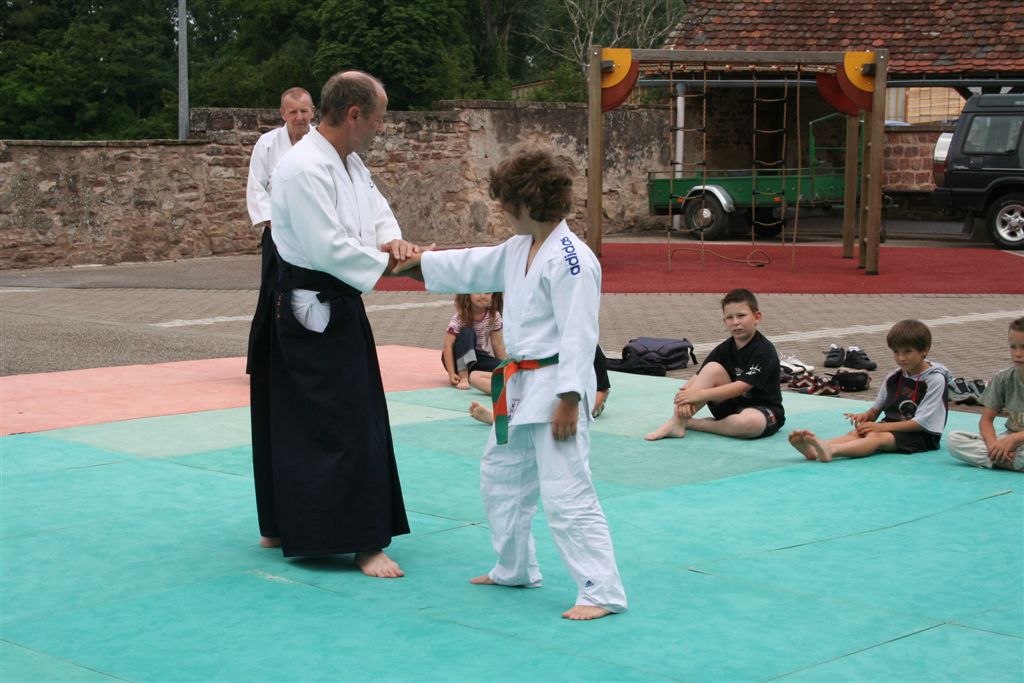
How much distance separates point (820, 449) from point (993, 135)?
1592 cm

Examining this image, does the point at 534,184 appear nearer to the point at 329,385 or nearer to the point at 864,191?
the point at 329,385

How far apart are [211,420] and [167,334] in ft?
13.8

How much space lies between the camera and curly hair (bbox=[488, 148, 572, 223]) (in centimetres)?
410

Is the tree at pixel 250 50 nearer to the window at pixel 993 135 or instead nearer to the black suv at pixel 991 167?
the black suv at pixel 991 167

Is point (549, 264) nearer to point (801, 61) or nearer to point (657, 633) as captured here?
point (657, 633)

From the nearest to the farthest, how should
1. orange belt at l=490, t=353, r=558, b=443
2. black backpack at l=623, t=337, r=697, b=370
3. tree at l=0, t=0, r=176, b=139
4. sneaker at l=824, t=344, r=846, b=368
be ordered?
orange belt at l=490, t=353, r=558, b=443, sneaker at l=824, t=344, r=846, b=368, black backpack at l=623, t=337, r=697, b=370, tree at l=0, t=0, r=176, b=139

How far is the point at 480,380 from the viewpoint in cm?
827

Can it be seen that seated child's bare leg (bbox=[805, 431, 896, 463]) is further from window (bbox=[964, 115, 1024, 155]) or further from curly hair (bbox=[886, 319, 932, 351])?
window (bbox=[964, 115, 1024, 155])

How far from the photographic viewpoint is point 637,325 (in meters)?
12.2

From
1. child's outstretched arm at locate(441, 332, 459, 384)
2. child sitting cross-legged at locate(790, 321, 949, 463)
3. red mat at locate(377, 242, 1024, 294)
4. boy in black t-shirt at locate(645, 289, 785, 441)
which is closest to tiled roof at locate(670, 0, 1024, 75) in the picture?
red mat at locate(377, 242, 1024, 294)

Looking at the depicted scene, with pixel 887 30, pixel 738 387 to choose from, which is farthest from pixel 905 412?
pixel 887 30

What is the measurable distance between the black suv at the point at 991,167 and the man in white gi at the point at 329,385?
17.8 meters

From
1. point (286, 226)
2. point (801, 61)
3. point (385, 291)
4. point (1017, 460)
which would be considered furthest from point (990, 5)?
point (286, 226)

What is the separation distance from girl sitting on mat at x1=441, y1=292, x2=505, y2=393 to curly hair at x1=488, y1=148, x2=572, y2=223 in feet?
14.0
